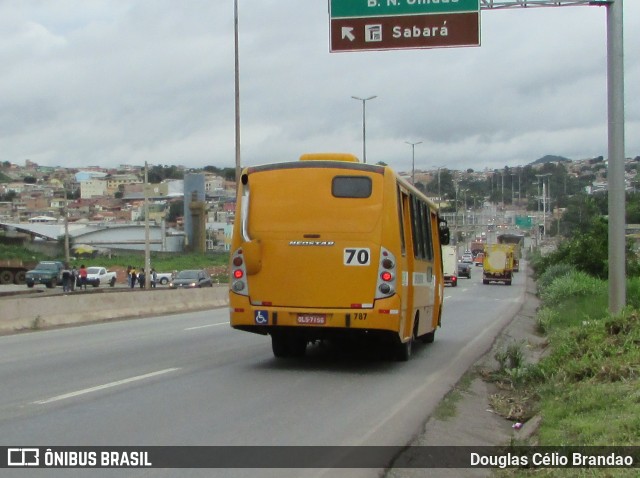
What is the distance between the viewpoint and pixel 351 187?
44.9 ft

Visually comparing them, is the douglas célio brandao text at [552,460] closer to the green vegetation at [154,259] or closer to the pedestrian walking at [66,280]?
the pedestrian walking at [66,280]

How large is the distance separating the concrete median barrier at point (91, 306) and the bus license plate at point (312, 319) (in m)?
9.87

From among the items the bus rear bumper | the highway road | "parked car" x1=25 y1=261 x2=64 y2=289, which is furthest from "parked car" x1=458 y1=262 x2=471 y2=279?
the bus rear bumper

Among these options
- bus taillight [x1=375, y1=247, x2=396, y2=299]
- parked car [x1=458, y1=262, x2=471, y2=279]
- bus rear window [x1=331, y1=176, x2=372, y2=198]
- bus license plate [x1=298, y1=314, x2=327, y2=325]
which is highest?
bus rear window [x1=331, y1=176, x2=372, y2=198]

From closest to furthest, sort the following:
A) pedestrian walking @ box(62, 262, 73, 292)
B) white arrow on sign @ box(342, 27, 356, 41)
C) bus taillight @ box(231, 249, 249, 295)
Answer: bus taillight @ box(231, 249, 249, 295) → white arrow on sign @ box(342, 27, 356, 41) → pedestrian walking @ box(62, 262, 73, 292)

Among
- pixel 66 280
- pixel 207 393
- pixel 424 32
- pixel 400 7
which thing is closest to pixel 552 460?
pixel 207 393

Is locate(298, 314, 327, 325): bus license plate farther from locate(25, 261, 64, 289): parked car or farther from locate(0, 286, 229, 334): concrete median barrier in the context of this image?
locate(25, 261, 64, 289): parked car

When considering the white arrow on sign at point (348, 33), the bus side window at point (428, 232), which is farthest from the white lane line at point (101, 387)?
the white arrow on sign at point (348, 33)

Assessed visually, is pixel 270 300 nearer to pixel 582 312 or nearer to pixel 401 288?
pixel 401 288

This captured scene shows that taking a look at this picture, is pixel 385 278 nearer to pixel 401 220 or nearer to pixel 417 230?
pixel 401 220

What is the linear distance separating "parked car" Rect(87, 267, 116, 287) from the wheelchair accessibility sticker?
159ft

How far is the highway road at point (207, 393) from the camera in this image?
877 cm

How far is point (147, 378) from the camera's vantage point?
12.5 meters

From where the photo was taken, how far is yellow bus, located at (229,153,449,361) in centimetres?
1337
